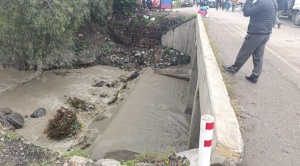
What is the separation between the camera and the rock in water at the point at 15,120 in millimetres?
9242

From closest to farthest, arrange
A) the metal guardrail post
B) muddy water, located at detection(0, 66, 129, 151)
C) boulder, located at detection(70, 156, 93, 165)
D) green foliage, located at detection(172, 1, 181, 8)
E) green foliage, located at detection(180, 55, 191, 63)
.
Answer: the metal guardrail post
boulder, located at detection(70, 156, 93, 165)
muddy water, located at detection(0, 66, 129, 151)
green foliage, located at detection(180, 55, 191, 63)
green foliage, located at detection(172, 1, 181, 8)

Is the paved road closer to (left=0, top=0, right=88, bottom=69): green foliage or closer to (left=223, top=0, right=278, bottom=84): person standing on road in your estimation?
(left=223, top=0, right=278, bottom=84): person standing on road

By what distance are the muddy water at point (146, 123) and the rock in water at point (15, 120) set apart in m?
2.46

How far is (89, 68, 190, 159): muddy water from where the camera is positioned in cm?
867

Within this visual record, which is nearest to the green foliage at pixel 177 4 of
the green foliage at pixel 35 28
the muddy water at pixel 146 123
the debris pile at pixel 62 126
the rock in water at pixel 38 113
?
the muddy water at pixel 146 123

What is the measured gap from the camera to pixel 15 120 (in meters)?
9.34

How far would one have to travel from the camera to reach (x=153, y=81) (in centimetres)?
1452

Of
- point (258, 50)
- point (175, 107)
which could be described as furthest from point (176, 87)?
point (258, 50)

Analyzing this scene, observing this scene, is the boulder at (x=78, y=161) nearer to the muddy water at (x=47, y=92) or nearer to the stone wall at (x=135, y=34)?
the muddy water at (x=47, y=92)

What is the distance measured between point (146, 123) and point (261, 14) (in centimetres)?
568

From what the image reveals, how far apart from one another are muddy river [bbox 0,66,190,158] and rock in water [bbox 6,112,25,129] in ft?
0.70

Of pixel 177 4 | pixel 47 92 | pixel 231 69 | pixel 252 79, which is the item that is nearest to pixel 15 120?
pixel 47 92

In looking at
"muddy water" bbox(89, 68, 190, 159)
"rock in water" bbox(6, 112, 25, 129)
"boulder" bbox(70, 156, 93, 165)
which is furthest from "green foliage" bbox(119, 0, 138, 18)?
"boulder" bbox(70, 156, 93, 165)

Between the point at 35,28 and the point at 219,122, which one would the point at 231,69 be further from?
the point at 35,28
